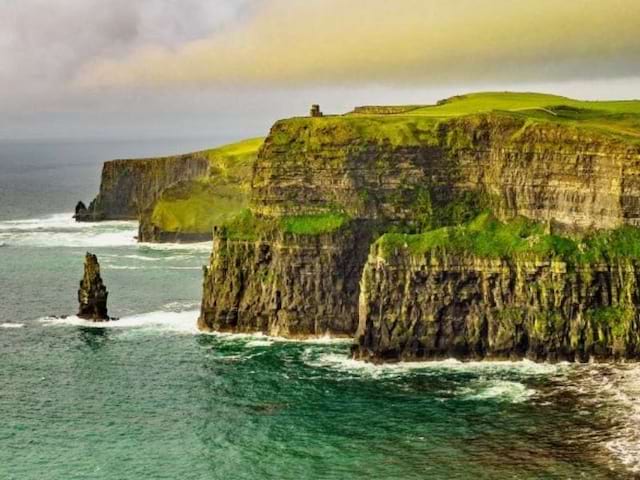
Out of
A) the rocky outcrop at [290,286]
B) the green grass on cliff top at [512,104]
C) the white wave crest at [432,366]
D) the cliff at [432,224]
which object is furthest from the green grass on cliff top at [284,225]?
the green grass on cliff top at [512,104]

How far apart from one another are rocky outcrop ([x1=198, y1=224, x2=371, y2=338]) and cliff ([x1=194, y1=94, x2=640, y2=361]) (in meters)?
Result: 0.15

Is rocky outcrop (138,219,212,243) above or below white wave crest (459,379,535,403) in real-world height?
above

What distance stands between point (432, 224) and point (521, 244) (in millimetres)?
14054

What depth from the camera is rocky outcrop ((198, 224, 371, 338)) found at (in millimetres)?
116000

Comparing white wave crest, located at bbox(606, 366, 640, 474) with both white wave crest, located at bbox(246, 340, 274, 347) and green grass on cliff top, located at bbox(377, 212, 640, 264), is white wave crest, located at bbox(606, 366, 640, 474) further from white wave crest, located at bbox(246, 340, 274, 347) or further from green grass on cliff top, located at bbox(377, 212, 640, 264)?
white wave crest, located at bbox(246, 340, 274, 347)

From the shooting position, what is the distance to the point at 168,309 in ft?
435

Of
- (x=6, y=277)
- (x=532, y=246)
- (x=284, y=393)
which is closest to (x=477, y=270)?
(x=532, y=246)

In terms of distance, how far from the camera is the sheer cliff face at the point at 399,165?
114312 mm

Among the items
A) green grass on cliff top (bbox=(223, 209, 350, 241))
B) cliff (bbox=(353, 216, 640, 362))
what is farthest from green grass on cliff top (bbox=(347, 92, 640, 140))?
green grass on cliff top (bbox=(223, 209, 350, 241))

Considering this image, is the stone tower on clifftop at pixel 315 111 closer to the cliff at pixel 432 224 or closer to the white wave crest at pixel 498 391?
the cliff at pixel 432 224

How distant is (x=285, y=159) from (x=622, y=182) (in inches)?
1532

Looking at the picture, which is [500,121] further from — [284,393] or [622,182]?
[284,393]

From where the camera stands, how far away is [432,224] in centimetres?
11881

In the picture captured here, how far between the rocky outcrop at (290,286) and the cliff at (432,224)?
0.51 ft
